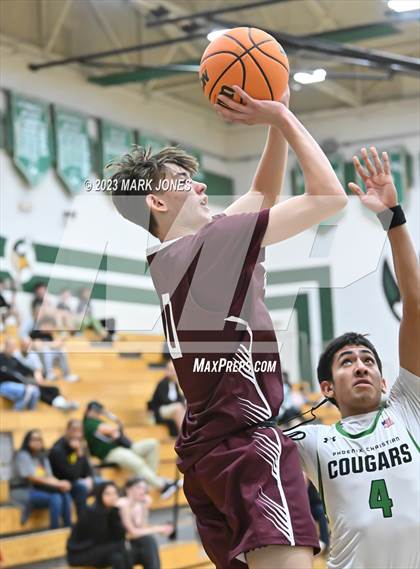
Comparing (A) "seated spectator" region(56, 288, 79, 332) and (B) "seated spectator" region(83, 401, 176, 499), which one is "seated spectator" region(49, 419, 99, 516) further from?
(A) "seated spectator" region(56, 288, 79, 332)

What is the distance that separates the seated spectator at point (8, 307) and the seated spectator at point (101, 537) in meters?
4.24

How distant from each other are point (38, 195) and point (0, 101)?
146 centimetres

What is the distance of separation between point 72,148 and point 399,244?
11514 millimetres

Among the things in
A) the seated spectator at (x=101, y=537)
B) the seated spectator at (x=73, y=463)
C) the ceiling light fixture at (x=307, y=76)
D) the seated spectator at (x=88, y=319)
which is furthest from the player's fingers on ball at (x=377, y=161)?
the seated spectator at (x=88, y=319)

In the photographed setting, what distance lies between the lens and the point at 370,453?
3301 millimetres

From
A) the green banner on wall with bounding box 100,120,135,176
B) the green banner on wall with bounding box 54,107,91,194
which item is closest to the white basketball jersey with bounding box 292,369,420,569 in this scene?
the green banner on wall with bounding box 54,107,91,194

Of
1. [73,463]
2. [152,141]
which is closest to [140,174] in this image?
[73,463]

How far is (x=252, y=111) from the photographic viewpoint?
8.85ft

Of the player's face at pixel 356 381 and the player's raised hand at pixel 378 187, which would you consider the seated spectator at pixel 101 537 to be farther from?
the player's raised hand at pixel 378 187

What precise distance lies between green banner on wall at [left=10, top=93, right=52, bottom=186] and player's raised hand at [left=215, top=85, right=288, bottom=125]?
1076 centimetres

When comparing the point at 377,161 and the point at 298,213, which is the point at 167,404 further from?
the point at 298,213

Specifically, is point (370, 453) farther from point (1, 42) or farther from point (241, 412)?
point (1, 42)

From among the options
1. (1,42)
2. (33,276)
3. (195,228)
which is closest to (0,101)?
(1,42)

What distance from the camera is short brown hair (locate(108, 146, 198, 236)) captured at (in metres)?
2.98
